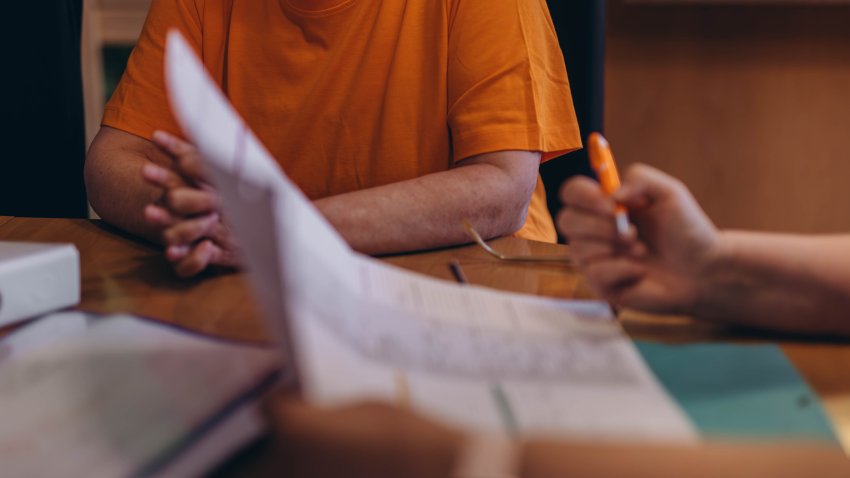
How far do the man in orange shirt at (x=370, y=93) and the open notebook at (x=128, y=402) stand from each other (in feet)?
1.80

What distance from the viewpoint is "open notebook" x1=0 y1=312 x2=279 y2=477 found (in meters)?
0.43

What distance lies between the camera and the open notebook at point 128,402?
43cm

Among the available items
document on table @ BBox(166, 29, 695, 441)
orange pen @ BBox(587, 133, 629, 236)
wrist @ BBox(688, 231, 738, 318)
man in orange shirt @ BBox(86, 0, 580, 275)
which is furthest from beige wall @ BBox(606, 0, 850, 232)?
document on table @ BBox(166, 29, 695, 441)

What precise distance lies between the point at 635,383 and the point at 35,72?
162 centimetres

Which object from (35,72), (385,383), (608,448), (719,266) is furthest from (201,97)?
(35,72)

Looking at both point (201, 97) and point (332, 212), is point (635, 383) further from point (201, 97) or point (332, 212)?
point (332, 212)

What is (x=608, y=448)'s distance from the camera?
0.44 meters

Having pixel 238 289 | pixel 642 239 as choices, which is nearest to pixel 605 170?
pixel 642 239

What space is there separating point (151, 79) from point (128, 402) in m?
0.88

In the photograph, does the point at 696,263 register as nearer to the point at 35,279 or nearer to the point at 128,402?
the point at 128,402

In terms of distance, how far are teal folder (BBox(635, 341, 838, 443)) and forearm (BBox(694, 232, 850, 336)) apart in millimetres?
40

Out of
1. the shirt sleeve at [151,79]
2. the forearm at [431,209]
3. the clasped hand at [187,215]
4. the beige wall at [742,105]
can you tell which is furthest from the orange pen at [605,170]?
the beige wall at [742,105]

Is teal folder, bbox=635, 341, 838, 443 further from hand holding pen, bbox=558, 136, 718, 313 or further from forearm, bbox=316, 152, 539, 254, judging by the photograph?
forearm, bbox=316, 152, 539, 254

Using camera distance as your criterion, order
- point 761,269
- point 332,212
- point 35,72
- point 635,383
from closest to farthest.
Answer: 1. point 635,383
2. point 761,269
3. point 332,212
4. point 35,72
